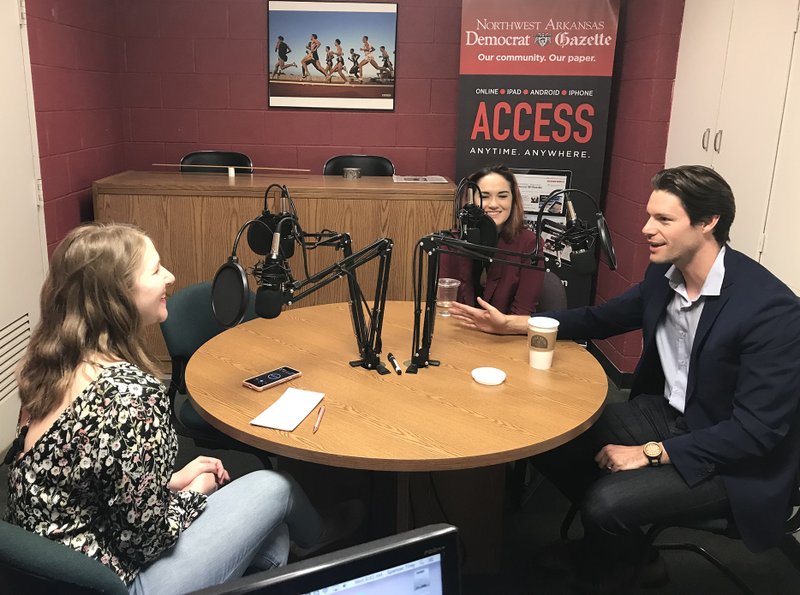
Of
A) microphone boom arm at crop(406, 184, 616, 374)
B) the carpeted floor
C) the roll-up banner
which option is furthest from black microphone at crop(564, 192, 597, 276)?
the roll-up banner

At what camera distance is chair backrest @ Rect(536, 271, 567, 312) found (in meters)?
2.67

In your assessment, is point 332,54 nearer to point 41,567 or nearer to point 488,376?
point 488,376

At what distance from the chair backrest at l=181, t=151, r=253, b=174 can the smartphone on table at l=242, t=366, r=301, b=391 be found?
2.55m

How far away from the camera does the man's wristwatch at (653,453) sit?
6.19 ft

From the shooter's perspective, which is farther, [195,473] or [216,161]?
[216,161]

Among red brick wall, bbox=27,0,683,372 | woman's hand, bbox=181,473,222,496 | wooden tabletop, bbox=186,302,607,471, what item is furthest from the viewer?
red brick wall, bbox=27,0,683,372

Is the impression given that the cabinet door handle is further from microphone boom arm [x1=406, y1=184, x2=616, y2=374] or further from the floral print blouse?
the floral print blouse

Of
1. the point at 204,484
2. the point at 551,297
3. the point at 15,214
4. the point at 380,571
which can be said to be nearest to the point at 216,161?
the point at 15,214

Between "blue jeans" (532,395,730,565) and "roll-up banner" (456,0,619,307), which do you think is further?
"roll-up banner" (456,0,619,307)

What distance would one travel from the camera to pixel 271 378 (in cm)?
197

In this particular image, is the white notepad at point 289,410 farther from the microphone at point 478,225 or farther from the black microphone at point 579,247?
the black microphone at point 579,247

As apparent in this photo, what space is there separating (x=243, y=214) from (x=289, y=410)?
220cm

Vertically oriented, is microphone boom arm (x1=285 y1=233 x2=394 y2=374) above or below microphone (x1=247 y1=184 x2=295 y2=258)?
below

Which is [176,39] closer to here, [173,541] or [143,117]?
[143,117]
